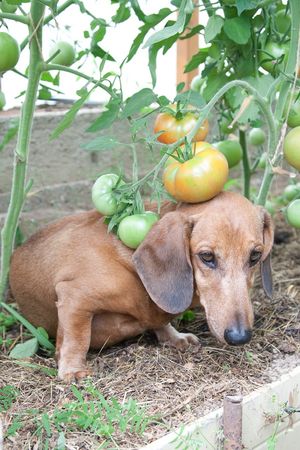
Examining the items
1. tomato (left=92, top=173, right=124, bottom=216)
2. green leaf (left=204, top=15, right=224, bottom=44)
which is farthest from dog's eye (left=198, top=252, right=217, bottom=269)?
green leaf (left=204, top=15, right=224, bottom=44)

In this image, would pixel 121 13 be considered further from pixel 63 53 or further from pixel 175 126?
pixel 175 126

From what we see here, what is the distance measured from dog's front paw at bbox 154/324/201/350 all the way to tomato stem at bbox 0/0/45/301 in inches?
26.0

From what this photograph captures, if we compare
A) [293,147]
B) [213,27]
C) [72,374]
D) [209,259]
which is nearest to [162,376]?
[72,374]

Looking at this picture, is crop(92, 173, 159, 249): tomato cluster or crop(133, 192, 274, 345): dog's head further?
crop(92, 173, 159, 249): tomato cluster

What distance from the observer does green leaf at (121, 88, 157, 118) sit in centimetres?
264

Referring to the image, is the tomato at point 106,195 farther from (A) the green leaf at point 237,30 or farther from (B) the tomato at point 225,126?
(B) the tomato at point 225,126

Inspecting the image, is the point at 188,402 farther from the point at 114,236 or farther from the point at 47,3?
the point at 47,3

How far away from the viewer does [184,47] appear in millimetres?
4496

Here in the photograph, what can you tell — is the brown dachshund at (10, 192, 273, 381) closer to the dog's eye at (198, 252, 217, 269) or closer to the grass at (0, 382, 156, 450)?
the dog's eye at (198, 252, 217, 269)

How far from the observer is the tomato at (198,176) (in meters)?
2.44

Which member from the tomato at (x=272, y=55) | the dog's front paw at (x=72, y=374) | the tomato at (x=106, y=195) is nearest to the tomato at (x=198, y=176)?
the tomato at (x=106, y=195)

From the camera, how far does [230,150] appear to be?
3.21 m

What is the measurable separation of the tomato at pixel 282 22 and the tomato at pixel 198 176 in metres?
0.74

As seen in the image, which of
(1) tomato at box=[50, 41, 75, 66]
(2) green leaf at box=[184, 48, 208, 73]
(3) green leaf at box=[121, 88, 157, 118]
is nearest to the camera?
(3) green leaf at box=[121, 88, 157, 118]
